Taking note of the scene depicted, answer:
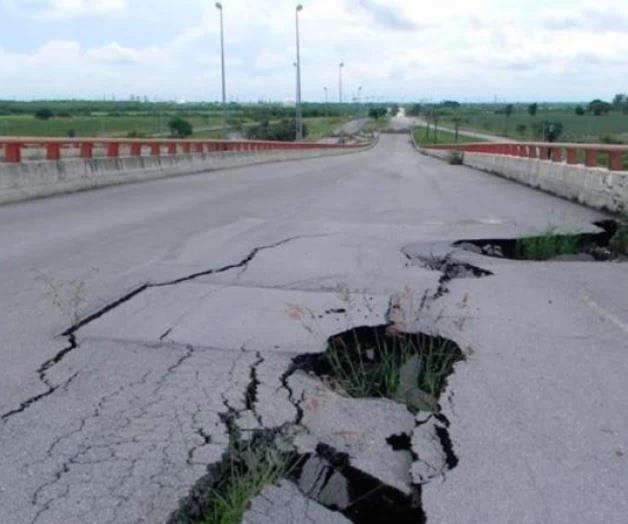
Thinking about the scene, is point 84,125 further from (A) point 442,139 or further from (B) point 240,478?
(A) point 442,139

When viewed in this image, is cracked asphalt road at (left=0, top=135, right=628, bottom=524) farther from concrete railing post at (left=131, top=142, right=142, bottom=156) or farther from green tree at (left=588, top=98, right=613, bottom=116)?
green tree at (left=588, top=98, right=613, bottom=116)

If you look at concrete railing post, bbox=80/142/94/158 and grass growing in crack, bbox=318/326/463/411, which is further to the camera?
concrete railing post, bbox=80/142/94/158

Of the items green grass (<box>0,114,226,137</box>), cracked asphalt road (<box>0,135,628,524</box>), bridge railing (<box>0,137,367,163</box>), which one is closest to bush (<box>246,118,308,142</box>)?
green grass (<box>0,114,226,137</box>)

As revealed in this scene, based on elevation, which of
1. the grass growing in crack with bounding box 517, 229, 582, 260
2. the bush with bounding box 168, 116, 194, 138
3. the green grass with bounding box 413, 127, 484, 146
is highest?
the grass growing in crack with bounding box 517, 229, 582, 260

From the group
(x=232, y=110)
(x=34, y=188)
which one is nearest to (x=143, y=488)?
(x=34, y=188)

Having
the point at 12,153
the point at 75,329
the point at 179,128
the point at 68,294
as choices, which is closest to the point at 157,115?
the point at 179,128

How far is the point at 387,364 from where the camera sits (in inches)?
225

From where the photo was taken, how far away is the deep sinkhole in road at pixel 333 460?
3676mm

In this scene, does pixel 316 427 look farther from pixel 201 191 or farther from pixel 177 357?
pixel 201 191

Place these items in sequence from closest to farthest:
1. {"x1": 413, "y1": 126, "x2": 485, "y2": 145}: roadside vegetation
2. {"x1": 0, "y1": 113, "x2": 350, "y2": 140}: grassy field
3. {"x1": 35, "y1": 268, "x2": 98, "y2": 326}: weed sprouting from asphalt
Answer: {"x1": 35, "y1": 268, "x2": 98, "y2": 326}: weed sprouting from asphalt
{"x1": 0, "y1": 113, "x2": 350, "y2": 140}: grassy field
{"x1": 413, "y1": 126, "x2": 485, "y2": 145}: roadside vegetation

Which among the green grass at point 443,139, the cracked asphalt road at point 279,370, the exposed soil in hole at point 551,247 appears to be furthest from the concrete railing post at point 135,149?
the green grass at point 443,139

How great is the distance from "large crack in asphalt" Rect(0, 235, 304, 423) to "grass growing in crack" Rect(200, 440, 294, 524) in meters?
1.36

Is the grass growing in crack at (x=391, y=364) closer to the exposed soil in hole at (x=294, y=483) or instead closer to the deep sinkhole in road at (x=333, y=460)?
the deep sinkhole in road at (x=333, y=460)

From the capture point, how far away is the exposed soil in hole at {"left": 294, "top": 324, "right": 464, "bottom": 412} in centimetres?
525
